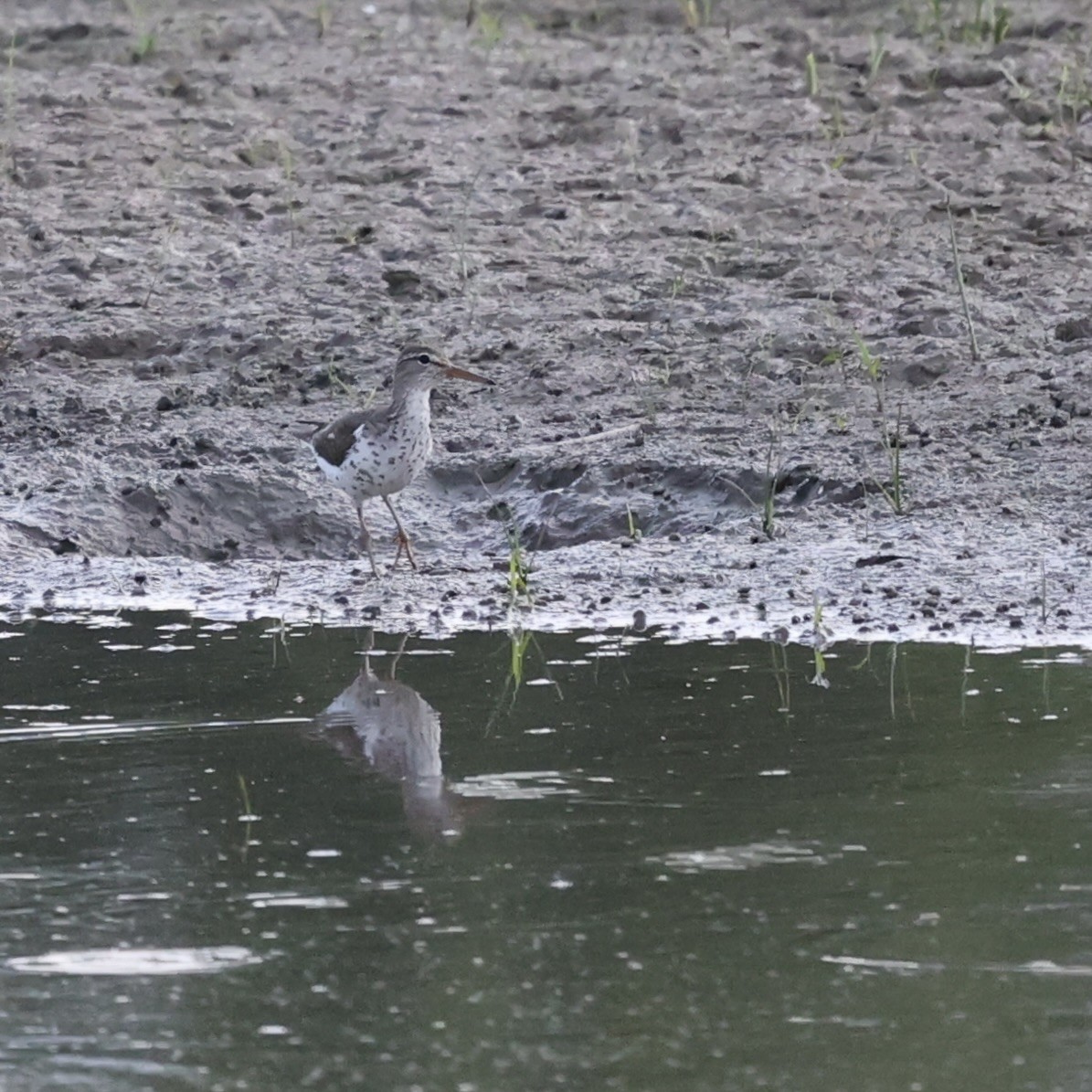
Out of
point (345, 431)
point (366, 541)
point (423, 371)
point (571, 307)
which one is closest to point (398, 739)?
point (366, 541)

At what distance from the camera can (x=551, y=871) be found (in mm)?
4527

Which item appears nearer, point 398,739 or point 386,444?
point 398,739

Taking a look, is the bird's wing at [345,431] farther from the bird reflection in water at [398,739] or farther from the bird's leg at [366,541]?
the bird reflection in water at [398,739]

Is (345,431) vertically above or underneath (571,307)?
underneath

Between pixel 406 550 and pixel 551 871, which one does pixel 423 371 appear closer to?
pixel 406 550

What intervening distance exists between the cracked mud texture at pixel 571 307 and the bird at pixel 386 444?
290 millimetres

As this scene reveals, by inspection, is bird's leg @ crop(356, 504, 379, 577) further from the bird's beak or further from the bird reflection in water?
the bird reflection in water

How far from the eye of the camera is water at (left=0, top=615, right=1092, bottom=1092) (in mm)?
3689

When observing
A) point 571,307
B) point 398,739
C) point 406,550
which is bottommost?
point 398,739

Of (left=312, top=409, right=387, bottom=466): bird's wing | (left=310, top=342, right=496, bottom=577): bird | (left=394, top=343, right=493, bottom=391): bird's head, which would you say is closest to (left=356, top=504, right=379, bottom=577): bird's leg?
(left=310, top=342, right=496, bottom=577): bird

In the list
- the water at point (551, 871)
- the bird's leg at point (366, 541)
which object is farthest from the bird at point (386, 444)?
the water at point (551, 871)

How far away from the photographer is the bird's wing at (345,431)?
25.4 ft

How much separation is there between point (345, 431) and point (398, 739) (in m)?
2.40

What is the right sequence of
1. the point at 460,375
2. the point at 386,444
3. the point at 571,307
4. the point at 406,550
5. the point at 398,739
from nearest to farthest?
the point at 398,739, the point at 386,444, the point at 406,550, the point at 460,375, the point at 571,307
